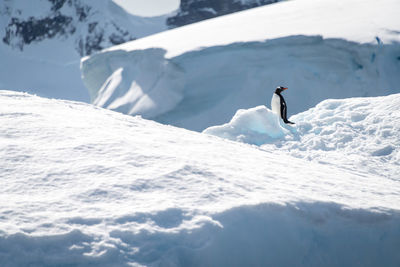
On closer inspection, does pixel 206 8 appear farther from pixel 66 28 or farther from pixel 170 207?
pixel 170 207

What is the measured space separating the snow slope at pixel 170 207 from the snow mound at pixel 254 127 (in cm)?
225

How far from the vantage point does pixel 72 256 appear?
125 cm

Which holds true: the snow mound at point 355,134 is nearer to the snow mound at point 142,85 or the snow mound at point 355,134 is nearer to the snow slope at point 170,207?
the snow slope at point 170,207

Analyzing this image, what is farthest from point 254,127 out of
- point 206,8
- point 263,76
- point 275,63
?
point 206,8

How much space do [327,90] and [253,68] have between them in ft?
4.91

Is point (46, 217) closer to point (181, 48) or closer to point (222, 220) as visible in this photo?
point (222, 220)

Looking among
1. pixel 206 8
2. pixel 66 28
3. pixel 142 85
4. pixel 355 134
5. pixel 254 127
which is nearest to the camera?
pixel 355 134

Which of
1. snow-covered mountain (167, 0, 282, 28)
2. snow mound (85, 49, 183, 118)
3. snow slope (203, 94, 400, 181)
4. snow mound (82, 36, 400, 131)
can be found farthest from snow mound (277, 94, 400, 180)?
snow-covered mountain (167, 0, 282, 28)

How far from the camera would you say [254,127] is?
4.65m

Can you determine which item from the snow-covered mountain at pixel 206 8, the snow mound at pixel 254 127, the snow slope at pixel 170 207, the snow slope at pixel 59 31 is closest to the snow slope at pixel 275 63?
the snow mound at pixel 254 127

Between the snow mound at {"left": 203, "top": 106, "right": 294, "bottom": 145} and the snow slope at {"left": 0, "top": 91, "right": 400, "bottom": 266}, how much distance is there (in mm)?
2253

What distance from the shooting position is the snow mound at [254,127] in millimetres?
4582

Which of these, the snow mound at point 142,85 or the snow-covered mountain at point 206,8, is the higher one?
the snow-covered mountain at point 206,8

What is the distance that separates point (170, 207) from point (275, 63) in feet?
23.1
